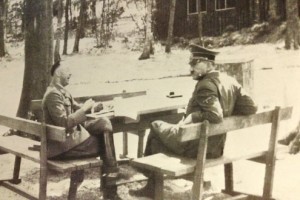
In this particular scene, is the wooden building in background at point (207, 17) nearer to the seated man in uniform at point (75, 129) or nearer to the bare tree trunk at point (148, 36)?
the bare tree trunk at point (148, 36)

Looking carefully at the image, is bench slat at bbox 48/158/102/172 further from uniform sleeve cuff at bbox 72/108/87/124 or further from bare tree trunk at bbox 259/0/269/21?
bare tree trunk at bbox 259/0/269/21

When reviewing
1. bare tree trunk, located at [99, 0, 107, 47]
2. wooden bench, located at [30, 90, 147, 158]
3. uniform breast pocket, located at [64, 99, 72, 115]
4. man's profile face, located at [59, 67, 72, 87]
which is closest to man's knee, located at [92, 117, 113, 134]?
uniform breast pocket, located at [64, 99, 72, 115]

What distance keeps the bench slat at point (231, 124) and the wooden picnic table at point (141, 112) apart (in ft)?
2.53

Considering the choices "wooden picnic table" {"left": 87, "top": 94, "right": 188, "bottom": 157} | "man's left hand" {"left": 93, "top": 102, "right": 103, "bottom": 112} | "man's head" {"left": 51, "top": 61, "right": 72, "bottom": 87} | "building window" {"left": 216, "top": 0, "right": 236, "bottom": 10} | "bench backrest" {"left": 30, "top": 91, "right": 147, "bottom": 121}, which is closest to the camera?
"man's head" {"left": 51, "top": 61, "right": 72, "bottom": 87}

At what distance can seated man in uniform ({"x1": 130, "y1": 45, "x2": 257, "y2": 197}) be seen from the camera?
3.12 m

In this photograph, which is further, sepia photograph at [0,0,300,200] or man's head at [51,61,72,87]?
man's head at [51,61,72,87]

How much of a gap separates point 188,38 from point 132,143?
138 centimetres

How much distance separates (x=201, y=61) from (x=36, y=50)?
2.12m

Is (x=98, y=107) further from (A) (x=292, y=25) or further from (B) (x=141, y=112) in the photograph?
(A) (x=292, y=25)

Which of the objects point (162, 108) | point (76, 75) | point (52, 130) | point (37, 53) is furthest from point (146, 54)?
point (52, 130)

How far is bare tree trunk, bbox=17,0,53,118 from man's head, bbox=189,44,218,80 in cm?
202

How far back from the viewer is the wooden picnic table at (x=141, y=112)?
3.71 metres

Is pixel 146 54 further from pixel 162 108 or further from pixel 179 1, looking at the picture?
pixel 162 108

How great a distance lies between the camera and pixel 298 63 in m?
4.92
